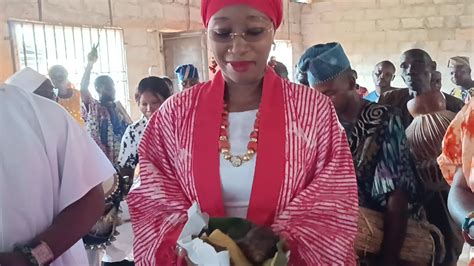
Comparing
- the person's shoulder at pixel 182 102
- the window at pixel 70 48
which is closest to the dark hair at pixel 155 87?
the person's shoulder at pixel 182 102

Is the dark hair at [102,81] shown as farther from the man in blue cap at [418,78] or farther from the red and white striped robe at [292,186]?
the red and white striped robe at [292,186]

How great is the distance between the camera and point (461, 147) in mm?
1426

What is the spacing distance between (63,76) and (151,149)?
3.75 meters

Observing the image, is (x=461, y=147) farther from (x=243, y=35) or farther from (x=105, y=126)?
(x=105, y=126)

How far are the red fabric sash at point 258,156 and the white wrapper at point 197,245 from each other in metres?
0.09

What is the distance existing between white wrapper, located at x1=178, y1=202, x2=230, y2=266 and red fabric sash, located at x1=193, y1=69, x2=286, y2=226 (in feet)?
0.31

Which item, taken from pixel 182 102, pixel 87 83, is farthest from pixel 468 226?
pixel 87 83

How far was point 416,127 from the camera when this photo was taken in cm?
252

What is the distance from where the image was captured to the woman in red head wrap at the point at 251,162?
54.7 inches

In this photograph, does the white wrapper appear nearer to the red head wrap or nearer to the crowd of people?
the crowd of people

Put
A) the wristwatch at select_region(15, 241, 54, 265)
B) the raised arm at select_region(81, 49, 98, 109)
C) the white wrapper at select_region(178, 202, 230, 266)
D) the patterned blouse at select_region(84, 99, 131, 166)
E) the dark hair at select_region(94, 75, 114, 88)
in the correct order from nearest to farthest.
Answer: the white wrapper at select_region(178, 202, 230, 266) → the wristwatch at select_region(15, 241, 54, 265) → the patterned blouse at select_region(84, 99, 131, 166) → the raised arm at select_region(81, 49, 98, 109) → the dark hair at select_region(94, 75, 114, 88)

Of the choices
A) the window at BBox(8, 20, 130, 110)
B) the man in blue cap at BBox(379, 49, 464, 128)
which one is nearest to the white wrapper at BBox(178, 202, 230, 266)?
the man in blue cap at BBox(379, 49, 464, 128)

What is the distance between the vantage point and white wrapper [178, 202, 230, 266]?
1.23 meters

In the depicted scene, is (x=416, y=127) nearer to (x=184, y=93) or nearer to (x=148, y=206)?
(x=184, y=93)
